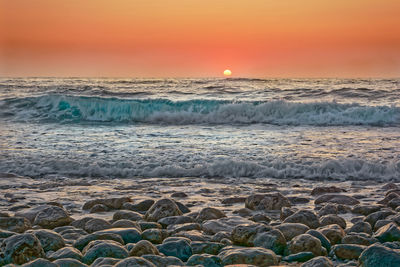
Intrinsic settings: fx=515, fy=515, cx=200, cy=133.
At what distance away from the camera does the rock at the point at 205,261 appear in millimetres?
3371

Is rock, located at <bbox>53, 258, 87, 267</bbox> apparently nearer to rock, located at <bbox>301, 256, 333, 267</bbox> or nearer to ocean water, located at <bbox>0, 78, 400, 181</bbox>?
rock, located at <bbox>301, 256, 333, 267</bbox>

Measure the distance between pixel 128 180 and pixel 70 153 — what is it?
2.35 metres

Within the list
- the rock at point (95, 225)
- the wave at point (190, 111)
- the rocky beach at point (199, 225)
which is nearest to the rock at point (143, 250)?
the rocky beach at point (199, 225)

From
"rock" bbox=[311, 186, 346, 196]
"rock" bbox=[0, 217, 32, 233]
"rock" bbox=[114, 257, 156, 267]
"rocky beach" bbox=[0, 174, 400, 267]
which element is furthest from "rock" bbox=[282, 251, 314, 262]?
"rock" bbox=[311, 186, 346, 196]

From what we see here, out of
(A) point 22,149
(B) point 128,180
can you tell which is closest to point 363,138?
(B) point 128,180

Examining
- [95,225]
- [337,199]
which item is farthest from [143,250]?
[337,199]

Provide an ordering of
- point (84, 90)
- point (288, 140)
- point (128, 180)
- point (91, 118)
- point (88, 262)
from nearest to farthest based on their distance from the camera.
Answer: point (88, 262), point (128, 180), point (288, 140), point (91, 118), point (84, 90)

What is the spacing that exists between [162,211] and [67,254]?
1426 millimetres

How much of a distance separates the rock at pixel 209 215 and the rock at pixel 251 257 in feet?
4.22

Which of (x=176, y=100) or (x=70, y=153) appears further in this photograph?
(x=176, y=100)

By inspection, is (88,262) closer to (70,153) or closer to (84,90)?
(70,153)

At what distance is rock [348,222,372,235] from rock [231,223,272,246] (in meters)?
0.81

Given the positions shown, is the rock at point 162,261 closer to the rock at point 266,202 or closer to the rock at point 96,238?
the rock at point 96,238

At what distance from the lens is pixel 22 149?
31.6 ft
